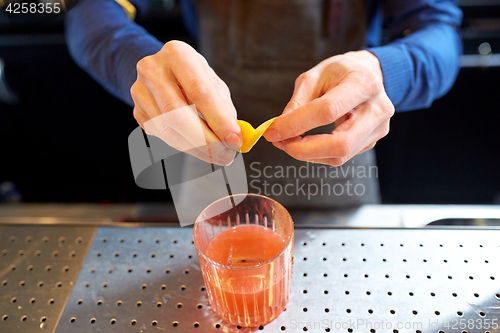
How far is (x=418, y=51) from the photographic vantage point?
93 centimetres

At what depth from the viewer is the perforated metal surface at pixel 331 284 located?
2.02 ft

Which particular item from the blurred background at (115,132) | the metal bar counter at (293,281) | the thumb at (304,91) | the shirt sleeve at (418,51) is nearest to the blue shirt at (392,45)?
the shirt sleeve at (418,51)

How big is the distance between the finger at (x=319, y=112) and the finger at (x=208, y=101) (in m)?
0.08

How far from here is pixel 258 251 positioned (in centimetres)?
64

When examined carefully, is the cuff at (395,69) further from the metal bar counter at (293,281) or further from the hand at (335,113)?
the metal bar counter at (293,281)

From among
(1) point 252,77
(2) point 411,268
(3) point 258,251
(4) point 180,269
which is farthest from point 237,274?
(1) point 252,77

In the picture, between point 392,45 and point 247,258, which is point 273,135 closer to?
point 247,258

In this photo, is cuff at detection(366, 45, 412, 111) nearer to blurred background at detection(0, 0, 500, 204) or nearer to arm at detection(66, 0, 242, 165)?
arm at detection(66, 0, 242, 165)

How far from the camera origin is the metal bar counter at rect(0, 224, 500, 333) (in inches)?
24.4

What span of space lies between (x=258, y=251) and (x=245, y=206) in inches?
3.9

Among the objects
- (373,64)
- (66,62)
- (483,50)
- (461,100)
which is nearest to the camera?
(373,64)

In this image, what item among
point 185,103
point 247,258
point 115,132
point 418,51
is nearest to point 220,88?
point 185,103

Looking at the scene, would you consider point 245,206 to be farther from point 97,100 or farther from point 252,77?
point 97,100

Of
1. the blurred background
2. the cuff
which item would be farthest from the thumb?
the blurred background
